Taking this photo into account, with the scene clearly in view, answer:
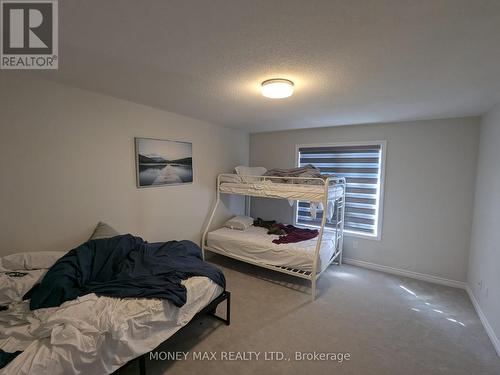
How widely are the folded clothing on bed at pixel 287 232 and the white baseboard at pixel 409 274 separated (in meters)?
0.90

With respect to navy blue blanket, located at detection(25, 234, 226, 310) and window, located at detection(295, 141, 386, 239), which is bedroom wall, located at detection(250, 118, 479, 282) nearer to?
window, located at detection(295, 141, 386, 239)

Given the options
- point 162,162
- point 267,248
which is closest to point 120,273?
point 162,162

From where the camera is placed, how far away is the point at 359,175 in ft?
12.1

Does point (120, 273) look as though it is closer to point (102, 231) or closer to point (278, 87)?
point (102, 231)

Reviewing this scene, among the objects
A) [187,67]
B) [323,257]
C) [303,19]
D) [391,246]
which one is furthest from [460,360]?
[187,67]

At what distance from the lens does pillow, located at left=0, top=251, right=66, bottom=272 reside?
1.74 m

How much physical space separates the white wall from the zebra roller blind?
1107 mm

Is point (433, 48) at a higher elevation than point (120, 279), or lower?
higher

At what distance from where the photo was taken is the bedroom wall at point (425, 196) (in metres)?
2.97

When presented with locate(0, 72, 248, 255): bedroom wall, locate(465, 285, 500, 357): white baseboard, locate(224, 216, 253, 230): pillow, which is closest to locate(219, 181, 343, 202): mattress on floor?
locate(224, 216, 253, 230): pillow

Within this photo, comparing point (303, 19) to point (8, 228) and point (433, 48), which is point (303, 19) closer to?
point (433, 48)

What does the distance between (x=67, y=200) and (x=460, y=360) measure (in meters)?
3.75

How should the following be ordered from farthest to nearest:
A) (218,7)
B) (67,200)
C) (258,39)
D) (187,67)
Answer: (67,200) → (187,67) → (258,39) → (218,7)

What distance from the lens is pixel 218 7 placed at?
1048 millimetres
